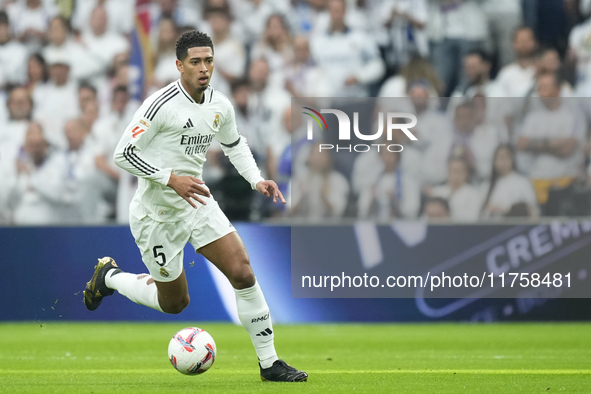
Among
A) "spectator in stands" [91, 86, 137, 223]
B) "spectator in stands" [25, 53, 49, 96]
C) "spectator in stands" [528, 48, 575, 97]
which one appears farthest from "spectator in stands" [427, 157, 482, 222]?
"spectator in stands" [25, 53, 49, 96]

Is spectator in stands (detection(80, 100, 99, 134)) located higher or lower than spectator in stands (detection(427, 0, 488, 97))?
lower

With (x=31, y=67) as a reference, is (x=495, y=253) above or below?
below

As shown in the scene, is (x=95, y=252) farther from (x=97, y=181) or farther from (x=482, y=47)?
(x=482, y=47)

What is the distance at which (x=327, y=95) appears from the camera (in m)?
12.5

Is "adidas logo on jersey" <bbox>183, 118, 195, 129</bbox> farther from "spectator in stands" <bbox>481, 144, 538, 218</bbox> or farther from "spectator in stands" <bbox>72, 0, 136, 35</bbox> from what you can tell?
"spectator in stands" <bbox>72, 0, 136, 35</bbox>

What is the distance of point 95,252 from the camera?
10883mm

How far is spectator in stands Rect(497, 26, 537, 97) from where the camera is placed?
39.3 feet

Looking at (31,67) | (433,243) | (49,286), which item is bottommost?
(49,286)

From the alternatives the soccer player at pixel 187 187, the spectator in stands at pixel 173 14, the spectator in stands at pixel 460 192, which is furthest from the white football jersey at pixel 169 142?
the spectator in stands at pixel 173 14

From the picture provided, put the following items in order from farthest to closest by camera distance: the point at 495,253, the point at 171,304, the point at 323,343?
1. the point at 495,253
2. the point at 323,343
3. the point at 171,304

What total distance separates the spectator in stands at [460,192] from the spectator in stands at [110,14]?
601 centimetres

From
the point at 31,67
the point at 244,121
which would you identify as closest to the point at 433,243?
the point at 244,121

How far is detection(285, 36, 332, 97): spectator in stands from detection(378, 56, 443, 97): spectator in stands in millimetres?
924

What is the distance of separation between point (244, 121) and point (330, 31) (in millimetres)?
2141
